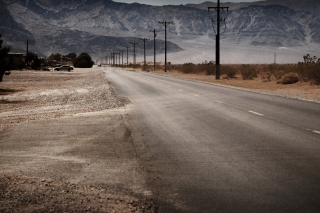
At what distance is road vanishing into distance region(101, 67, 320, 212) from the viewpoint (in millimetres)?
5086

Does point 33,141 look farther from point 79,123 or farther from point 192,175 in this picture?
point 192,175

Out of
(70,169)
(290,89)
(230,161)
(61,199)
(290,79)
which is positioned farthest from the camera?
(290,79)

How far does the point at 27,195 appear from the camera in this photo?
531cm

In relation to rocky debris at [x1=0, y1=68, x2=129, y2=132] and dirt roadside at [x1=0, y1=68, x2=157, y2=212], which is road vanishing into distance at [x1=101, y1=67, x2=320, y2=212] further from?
rocky debris at [x1=0, y1=68, x2=129, y2=132]

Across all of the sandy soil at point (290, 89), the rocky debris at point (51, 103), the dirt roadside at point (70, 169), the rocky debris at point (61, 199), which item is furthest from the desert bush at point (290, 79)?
the rocky debris at point (61, 199)

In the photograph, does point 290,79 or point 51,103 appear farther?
point 290,79

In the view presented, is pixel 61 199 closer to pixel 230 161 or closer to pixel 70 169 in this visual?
pixel 70 169

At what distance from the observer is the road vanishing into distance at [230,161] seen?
5086 mm

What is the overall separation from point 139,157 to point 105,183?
5.67ft

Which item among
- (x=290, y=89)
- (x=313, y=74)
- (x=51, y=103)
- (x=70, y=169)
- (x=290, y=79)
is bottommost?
(x=51, y=103)

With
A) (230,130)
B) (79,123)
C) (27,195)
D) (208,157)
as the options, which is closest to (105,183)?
(27,195)

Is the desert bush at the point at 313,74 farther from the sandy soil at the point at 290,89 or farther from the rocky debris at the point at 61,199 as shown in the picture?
the rocky debris at the point at 61,199

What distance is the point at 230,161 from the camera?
7074 millimetres

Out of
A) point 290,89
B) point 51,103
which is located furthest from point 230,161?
point 290,89
